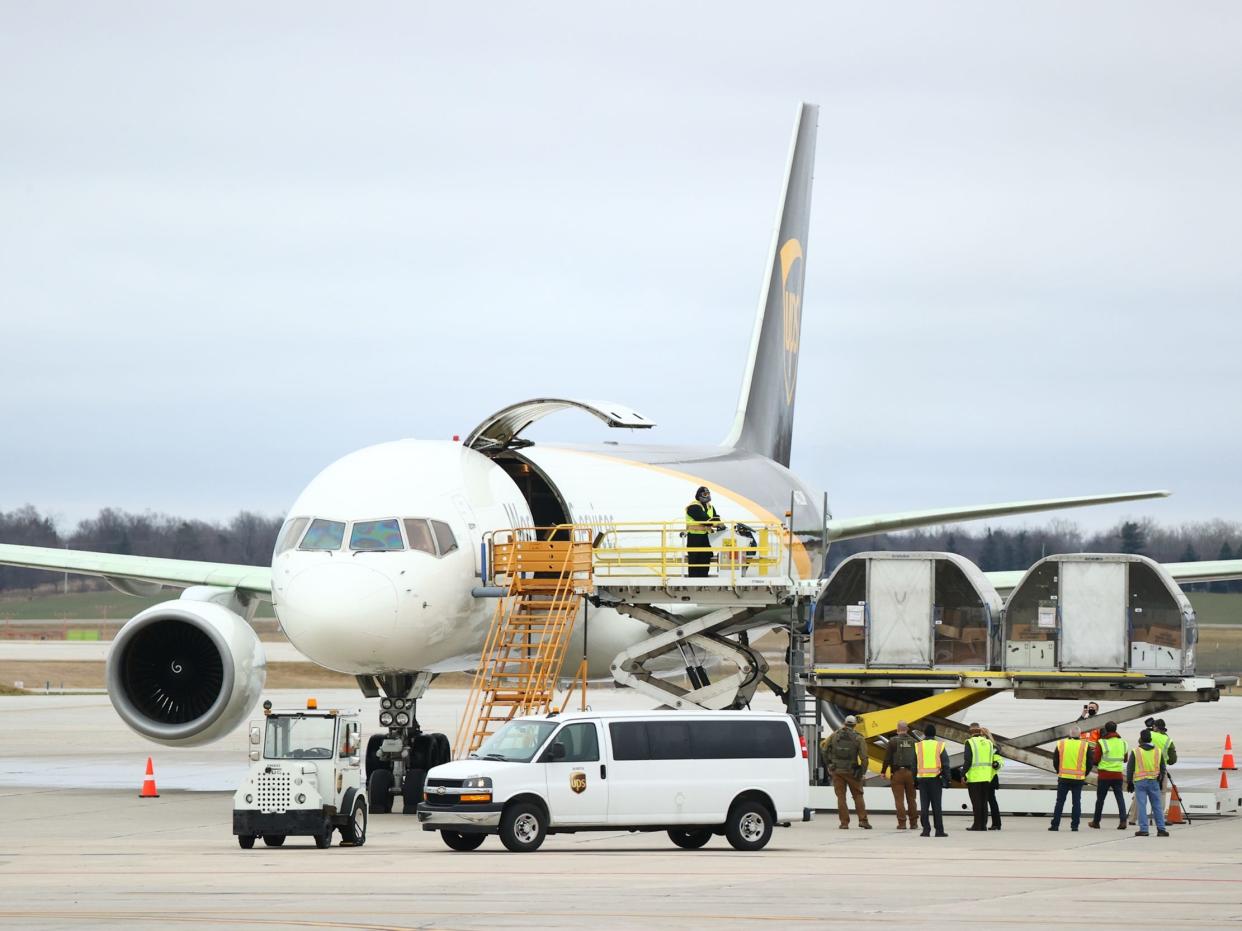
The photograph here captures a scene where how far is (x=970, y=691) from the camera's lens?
28047 millimetres

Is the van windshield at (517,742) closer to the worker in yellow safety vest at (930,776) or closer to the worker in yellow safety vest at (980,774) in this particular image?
the worker in yellow safety vest at (930,776)

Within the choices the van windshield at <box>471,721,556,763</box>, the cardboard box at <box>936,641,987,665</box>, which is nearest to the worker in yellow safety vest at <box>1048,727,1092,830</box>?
the cardboard box at <box>936,641,987,665</box>

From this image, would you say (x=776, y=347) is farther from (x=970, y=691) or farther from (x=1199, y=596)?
(x=1199, y=596)

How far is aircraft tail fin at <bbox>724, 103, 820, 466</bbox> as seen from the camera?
1603 inches

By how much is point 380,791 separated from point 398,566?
12.1 ft

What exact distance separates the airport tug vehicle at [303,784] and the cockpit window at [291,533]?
12.8ft

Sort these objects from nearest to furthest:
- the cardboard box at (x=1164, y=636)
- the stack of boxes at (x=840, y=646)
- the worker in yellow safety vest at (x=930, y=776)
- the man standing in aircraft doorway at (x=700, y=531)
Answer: the worker in yellow safety vest at (x=930, y=776), the cardboard box at (x=1164, y=636), the man standing in aircraft doorway at (x=700, y=531), the stack of boxes at (x=840, y=646)

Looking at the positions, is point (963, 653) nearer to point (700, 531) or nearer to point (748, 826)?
point (700, 531)

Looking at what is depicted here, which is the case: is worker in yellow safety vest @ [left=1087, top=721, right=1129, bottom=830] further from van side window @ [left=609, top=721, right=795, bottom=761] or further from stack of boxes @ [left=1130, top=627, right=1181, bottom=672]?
van side window @ [left=609, top=721, right=795, bottom=761]

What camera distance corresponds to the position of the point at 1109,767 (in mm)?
25500

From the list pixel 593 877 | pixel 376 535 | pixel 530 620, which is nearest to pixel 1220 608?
pixel 530 620

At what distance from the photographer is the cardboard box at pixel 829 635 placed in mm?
28812

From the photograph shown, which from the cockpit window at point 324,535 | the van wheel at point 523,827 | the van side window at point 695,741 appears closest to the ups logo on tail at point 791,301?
the cockpit window at point 324,535

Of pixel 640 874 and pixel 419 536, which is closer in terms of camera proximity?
pixel 640 874
